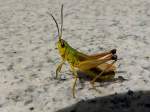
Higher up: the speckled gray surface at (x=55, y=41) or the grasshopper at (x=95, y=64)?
the grasshopper at (x=95, y=64)

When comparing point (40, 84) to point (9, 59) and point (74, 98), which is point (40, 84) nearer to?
point (74, 98)

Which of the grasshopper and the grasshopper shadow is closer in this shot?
the grasshopper shadow

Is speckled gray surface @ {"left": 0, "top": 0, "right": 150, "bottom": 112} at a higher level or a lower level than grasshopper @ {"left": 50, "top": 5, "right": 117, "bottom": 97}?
lower

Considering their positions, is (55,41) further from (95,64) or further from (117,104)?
(117,104)

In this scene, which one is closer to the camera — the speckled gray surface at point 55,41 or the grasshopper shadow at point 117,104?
the grasshopper shadow at point 117,104

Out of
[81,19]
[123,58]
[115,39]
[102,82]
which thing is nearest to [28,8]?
[81,19]
